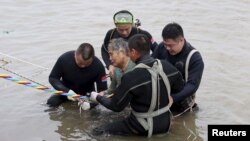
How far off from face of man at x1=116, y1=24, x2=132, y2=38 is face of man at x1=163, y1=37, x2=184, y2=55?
983mm

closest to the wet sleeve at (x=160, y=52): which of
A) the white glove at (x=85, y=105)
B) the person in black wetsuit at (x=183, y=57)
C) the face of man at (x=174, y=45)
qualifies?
the person in black wetsuit at (x=183, y=57)

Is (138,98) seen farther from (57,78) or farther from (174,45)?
(57,78)

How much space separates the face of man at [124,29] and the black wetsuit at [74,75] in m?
0.61

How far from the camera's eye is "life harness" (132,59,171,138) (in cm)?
499

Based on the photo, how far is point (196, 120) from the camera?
6383mm

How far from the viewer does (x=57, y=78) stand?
629 cm

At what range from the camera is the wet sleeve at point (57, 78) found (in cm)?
617

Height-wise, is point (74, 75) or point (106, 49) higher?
point (106, 49)

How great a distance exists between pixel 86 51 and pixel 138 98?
43.5 inches

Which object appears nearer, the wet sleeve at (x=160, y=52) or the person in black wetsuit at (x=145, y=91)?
the person in black wetsuit at (x=145, y=91)

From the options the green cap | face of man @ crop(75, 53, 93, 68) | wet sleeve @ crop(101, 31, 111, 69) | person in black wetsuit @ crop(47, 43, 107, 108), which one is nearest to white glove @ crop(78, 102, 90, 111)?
person in black wetsuit @ crop(47, 43, 107, 108)

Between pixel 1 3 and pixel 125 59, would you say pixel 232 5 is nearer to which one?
pixel 1 3

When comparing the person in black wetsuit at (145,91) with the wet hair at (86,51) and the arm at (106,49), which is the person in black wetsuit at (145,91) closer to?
the wet hair at (86,51)

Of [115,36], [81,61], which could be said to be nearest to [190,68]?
[81,61]
